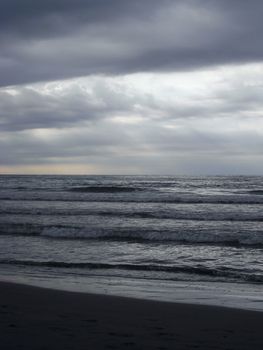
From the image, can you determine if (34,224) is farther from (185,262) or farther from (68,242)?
(185,262)

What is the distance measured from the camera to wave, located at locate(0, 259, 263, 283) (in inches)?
492

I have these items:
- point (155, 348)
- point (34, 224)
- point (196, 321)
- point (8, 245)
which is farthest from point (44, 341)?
point (34, 224)

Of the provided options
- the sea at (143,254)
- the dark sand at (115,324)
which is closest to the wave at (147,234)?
the sea at (143,254)

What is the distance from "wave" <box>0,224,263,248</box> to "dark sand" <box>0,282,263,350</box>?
9.90 m

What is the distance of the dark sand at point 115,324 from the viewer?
6039 mm

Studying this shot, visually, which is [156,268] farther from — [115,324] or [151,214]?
[151,214]

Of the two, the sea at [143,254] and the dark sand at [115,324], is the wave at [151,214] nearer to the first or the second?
the sea at [143,254]

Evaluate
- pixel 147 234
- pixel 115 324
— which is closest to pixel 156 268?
pixel 115 324

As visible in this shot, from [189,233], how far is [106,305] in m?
11.9

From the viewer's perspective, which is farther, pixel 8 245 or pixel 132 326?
pixel 8 245

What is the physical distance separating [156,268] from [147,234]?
6743 mm

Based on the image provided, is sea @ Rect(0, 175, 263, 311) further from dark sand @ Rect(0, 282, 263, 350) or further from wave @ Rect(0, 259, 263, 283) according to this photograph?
dark sand @ Rect(0, 282, 263, 350)

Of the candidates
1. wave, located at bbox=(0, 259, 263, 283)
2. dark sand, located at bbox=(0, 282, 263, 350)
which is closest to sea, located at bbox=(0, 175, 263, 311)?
wave, located at bbox=(0, 259, 263, 283)

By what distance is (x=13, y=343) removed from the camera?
19.0ft
